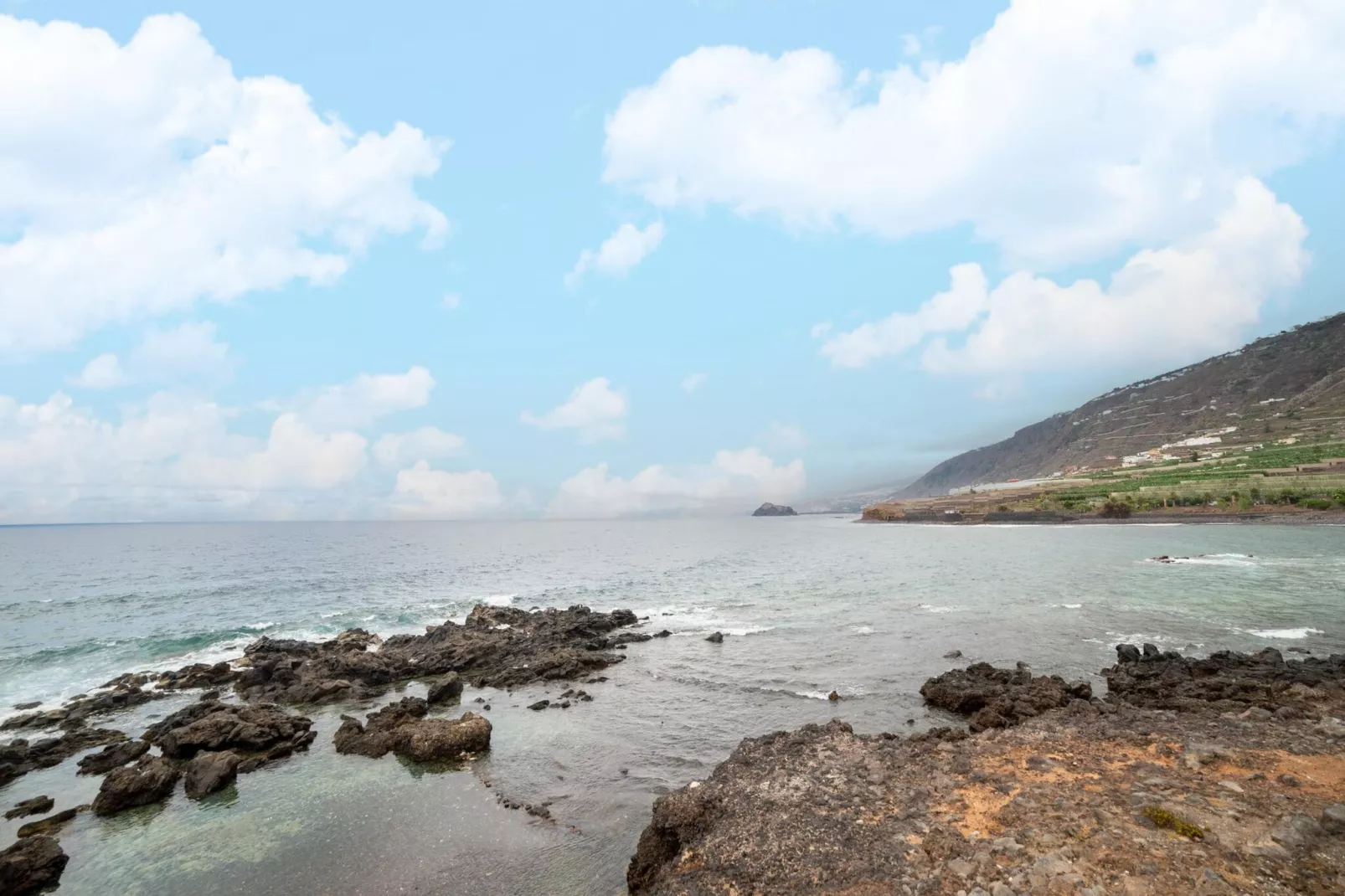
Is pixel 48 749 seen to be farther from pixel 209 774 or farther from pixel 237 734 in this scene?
pixel 209 774

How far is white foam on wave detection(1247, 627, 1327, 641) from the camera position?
25.7m

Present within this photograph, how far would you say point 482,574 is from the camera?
72875 mm

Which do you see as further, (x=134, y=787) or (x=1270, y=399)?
(x=1270, y=399)

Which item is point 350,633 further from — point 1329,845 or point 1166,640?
point 1166,640

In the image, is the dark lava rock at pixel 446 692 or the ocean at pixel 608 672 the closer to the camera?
the ocean at pixel 608 672

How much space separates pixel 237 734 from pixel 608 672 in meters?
14.3

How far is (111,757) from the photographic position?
19.4 meters

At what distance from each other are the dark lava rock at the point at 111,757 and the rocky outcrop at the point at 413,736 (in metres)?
6.09

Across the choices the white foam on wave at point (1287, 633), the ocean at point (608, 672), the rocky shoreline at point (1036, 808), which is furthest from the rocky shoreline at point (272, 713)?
the white foam on wave at point (1287, 633)

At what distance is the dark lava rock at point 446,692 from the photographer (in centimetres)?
2438

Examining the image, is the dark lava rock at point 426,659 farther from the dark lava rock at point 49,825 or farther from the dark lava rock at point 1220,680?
the dark lava rock at point 1220,680

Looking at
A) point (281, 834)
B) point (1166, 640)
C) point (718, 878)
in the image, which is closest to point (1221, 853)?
point (718, 878)

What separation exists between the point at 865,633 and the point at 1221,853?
2378cm

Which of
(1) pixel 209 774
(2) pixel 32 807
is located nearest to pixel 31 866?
(1) pixel 209 774
